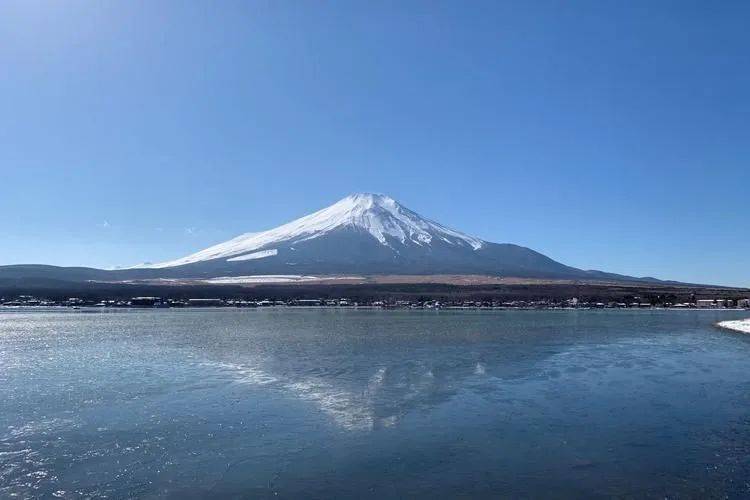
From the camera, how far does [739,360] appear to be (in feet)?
74.3

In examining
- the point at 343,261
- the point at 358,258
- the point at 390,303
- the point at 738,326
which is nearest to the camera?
the point at 738,326

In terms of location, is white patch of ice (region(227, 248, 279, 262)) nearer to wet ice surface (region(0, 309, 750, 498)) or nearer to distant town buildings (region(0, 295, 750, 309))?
distant town buildings (region(0, 295, 750, 309))

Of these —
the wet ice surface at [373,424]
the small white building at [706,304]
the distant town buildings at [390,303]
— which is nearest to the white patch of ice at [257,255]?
the distant town buildings at [390,303]

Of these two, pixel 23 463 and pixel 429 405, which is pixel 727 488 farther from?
pixel 23 463

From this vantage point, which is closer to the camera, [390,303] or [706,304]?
[706,304]

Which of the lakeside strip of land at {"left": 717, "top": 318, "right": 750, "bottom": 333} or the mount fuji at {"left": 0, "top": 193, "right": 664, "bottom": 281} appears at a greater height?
the mount fuji at {"left": 0, "top": 193, "right": 664, "bottom": 281}

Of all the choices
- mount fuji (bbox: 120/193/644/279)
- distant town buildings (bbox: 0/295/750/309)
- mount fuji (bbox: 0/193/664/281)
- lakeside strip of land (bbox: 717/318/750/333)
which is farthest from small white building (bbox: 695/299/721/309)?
mount fuji (bbox: 120/193/644/279)

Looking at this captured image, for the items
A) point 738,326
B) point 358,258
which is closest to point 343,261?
point 358,258

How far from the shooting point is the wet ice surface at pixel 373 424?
28.4ft

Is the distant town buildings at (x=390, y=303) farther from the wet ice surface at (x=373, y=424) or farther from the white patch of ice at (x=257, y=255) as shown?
the white patch of ice at (x=257, y=255)

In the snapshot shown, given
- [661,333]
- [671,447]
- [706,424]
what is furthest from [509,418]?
[661,333]

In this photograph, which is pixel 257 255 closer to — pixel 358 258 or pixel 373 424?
pixel 358 258

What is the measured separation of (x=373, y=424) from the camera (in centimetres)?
1197

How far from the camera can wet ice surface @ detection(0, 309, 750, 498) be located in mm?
8664
